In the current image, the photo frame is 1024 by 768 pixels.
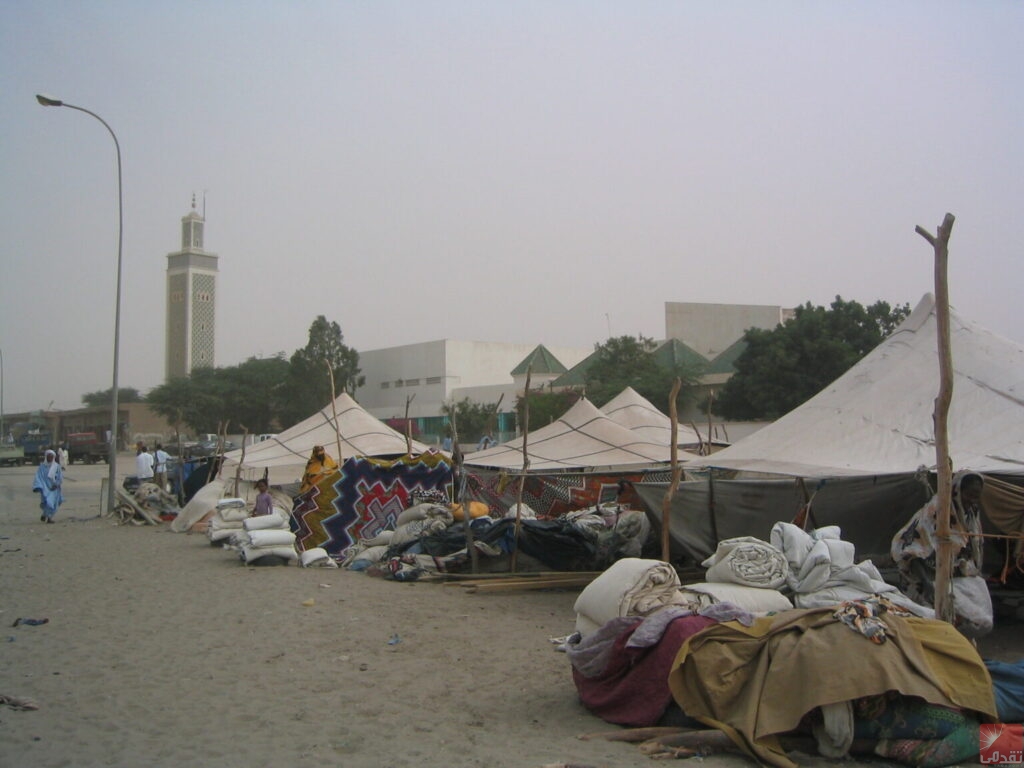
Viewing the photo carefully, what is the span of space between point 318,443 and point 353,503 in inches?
238

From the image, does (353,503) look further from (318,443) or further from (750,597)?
(750,597)

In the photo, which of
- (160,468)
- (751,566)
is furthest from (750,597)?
(160,468)

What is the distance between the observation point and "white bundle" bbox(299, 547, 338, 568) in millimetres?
12102

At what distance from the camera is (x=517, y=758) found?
4.74m

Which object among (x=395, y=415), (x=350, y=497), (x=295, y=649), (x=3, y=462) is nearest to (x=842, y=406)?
(x=295, y=649)

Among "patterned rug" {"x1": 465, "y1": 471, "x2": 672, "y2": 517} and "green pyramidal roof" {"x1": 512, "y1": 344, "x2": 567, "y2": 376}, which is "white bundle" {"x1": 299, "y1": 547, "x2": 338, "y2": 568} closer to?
"patterned rug" {"x1": 465, "y1": 471, "x2": 672, "y2": 517}

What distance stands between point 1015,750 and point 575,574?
19.9 ft

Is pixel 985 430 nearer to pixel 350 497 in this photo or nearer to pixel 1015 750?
pixel 1015 750

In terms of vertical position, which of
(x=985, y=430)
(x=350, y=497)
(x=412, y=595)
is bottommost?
(x=412, y=595)

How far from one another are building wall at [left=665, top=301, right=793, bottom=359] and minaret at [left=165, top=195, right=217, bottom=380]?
132ft

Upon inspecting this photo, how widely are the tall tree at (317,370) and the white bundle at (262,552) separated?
1533 inches

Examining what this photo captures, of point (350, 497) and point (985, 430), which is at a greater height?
point (985, 430)

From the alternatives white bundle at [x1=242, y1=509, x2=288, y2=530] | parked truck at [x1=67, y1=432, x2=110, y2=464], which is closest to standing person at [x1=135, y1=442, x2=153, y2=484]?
white bundle at [x1=242, y1=509, x2=288, y2=530]

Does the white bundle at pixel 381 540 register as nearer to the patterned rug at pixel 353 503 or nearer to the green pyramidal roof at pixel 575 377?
the patterned rug at pixel 353 503
